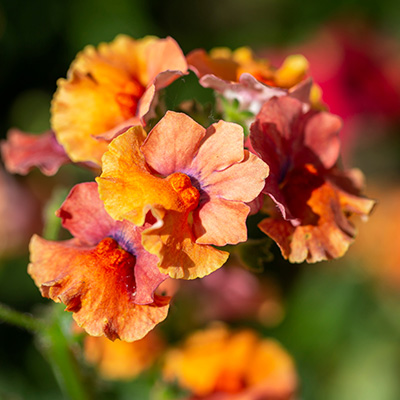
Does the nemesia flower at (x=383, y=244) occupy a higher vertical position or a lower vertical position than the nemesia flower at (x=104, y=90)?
lower

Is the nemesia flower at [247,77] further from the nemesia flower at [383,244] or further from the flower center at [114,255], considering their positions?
the nemesia flower at [383,244]

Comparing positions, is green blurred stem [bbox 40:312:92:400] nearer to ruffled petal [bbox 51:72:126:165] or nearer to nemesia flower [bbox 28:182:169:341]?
nemesia flower [bbox 28:182:169:341]

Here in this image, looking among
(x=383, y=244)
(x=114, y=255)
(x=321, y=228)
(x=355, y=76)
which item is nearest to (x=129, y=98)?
(x=114, y=255)

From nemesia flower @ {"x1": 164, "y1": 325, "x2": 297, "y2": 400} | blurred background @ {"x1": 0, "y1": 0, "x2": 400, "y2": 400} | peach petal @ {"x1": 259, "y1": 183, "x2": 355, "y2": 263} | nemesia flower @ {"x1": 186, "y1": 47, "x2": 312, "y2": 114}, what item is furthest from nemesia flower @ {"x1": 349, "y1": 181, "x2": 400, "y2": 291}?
peach petal @ {"x1": 259, "y1": 183, "x2": 355, "y2": 263}

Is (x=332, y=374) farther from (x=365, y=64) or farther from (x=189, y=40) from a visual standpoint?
(x=189, y=40)

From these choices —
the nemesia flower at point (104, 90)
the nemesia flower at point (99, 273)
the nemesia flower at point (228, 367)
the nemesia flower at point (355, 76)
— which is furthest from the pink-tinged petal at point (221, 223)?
the nemesia flower at point (355, 76)

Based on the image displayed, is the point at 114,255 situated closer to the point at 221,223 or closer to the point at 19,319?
the point at 221,223

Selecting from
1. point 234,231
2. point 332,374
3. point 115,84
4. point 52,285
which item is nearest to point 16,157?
point 115,84
